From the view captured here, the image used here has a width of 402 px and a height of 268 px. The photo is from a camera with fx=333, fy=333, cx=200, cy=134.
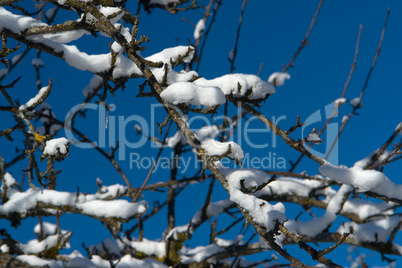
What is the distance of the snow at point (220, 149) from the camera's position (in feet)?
4.11

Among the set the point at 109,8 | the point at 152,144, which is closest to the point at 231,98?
the point at 109,8

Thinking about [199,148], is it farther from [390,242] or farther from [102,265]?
[390,242]

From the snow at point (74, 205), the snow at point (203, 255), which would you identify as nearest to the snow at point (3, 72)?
the snow at point (74, 205)

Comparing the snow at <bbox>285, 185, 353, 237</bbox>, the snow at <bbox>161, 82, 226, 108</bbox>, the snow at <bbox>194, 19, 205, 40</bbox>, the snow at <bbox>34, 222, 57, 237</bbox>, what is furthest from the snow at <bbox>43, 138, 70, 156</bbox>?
the snow at <bbox>34, 222, 57, 237</bbox>

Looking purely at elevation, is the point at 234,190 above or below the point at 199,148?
below

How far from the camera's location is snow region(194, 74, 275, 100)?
1.82 meters

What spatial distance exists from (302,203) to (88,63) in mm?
2316

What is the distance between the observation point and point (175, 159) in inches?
155

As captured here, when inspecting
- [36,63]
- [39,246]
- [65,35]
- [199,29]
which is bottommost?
[39,246]

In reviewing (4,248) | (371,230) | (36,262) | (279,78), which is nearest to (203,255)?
(36,262)

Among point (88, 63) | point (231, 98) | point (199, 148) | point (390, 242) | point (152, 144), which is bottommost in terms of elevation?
point (199, 148)

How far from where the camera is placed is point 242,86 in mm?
1807

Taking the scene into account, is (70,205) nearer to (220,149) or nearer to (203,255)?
(203,255)

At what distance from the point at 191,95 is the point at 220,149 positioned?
10.5 inches
